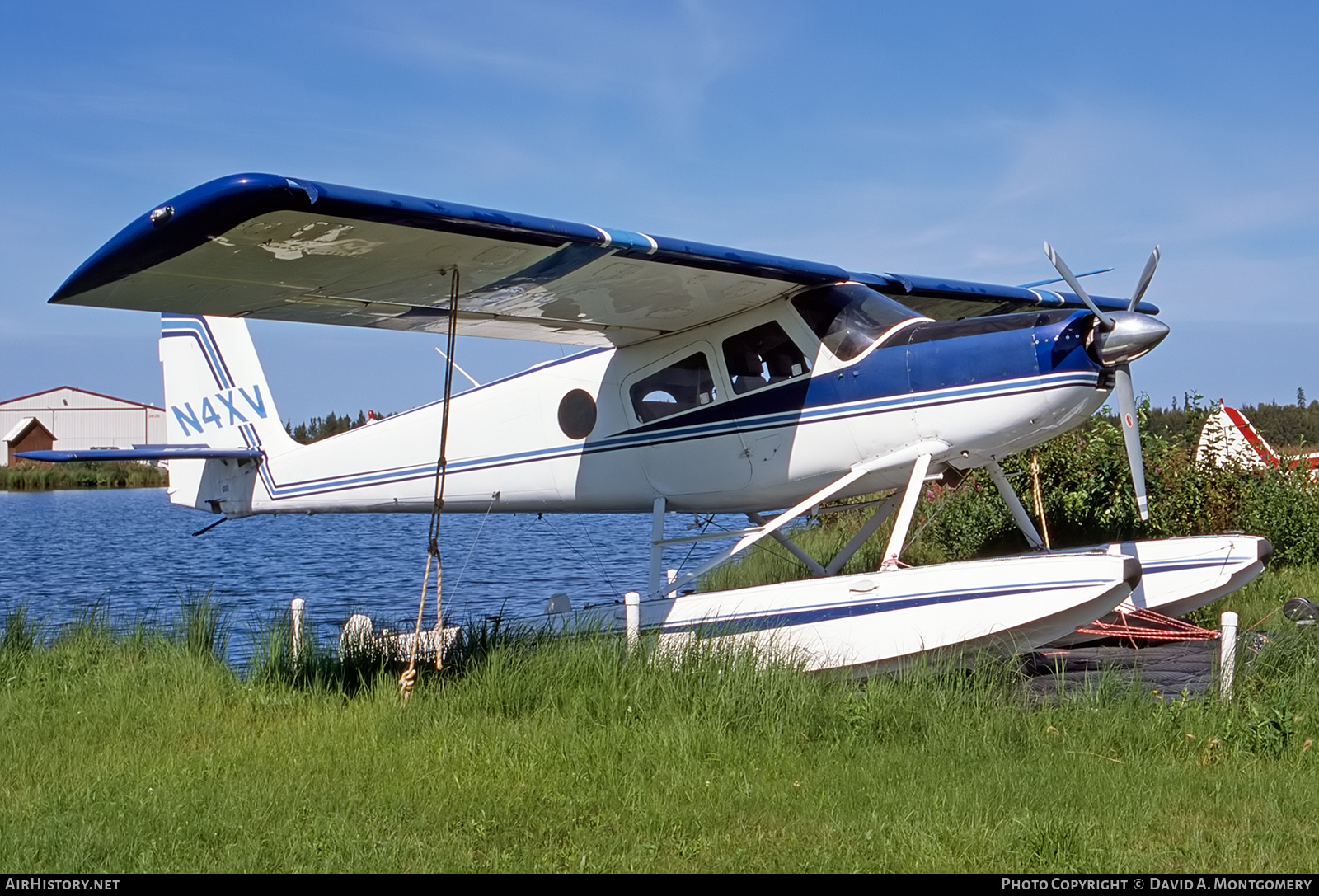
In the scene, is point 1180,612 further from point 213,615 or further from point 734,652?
point 213,615

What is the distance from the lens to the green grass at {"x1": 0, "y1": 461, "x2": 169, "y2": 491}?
54812mm

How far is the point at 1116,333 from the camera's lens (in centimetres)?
719

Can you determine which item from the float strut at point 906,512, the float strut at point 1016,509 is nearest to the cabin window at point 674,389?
the float strut at point 906,512

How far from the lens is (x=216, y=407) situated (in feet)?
38.8

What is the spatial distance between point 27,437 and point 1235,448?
77.3 metres

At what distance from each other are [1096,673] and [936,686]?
1.83 metres

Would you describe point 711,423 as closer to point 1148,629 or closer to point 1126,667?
point 1126,667

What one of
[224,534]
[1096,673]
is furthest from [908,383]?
[224,534]

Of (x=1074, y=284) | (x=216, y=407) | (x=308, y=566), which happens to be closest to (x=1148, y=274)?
(x=1074, y=284)

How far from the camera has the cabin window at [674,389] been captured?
353 inches

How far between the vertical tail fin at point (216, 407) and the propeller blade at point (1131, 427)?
784 centimetres

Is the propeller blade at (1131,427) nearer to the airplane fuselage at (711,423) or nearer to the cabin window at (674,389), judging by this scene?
the airplane fuselage at (711,423)

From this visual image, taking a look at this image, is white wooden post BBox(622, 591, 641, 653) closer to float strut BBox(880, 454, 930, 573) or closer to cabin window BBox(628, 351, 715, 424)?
float strut BBox(880, 454, 930, 573)

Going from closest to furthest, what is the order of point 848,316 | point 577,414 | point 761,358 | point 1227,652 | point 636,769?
point 636,769, point 1227,652, point 848,316, point 761,358, point 577,414
